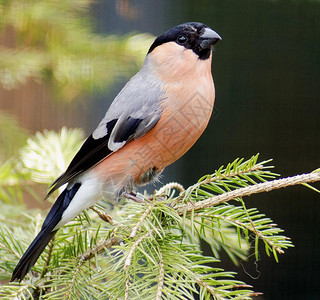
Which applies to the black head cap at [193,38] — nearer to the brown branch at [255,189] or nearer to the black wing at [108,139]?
the black wing at [108,139]

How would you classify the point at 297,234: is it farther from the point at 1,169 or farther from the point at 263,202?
the point at 1,169

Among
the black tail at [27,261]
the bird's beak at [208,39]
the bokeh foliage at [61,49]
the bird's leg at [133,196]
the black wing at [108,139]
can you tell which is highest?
the bird's beak at [208,39]

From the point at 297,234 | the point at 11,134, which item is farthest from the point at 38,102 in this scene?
the point at 297,234

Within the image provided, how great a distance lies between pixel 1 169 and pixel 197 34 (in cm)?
31

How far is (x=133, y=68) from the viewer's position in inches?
28.9

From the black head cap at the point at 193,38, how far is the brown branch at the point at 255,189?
0.79 feet

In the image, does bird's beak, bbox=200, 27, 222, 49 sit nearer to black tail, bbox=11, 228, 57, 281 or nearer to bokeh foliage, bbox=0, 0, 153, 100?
bokeh foliage, bbox=0, 0, 153, 100

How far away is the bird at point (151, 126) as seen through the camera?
0.55 m

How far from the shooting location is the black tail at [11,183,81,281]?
44cm

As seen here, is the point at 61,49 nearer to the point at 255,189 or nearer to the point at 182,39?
the point at 182,39

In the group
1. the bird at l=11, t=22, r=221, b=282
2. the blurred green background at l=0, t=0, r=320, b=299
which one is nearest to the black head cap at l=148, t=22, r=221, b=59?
the bird at l=11, t=22, r=221, b=282

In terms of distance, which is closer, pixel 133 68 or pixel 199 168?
pixel 133 68

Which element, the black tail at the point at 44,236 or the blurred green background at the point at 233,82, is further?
the blurred green background at the point at 233,82

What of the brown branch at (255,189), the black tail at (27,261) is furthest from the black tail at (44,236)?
the brown branch at (255,189)
